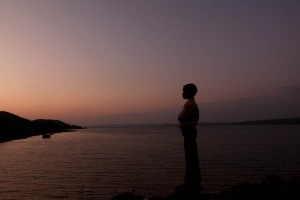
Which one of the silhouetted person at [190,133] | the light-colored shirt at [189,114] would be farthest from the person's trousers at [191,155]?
the light-colored shirt at [189,114]

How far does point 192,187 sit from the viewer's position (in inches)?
308

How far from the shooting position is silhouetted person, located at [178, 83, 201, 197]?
25.3ft

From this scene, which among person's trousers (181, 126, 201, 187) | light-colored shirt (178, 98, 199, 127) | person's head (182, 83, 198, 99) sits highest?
person's head (182, 83, 198, 99)

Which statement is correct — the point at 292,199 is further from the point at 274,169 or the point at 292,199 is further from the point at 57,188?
the point at 274,169

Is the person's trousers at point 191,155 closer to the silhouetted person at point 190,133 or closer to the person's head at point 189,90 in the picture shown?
the silhouetted person at point 190,133

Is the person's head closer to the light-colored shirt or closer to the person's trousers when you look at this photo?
the light-colored shirt

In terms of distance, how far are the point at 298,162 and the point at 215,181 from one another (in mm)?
19909

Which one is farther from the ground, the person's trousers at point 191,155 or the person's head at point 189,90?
the person's head at point 189,90

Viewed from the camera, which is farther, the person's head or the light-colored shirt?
the person's head

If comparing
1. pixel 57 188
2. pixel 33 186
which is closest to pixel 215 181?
pixel 57 188

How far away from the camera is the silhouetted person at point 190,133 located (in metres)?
7.73

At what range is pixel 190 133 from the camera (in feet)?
25.3

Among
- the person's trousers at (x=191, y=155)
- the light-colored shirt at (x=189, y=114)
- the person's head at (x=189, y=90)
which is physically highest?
the person's head at (x=189, y=90)

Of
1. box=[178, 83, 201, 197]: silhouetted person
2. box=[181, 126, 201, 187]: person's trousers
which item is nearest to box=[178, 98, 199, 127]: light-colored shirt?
box=[178, 83, 201, 197]: silhouetted person
